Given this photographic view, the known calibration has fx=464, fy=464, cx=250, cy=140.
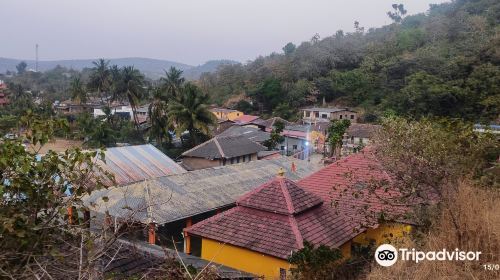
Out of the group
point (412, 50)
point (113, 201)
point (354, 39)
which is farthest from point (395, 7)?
point (113, 201)

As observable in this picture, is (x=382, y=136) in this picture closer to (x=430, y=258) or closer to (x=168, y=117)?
(x=430, y=258)

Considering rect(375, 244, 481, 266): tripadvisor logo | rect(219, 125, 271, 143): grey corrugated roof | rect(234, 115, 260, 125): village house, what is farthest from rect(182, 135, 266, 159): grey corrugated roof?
rect(375, 244, 481, 266): tripadvisor logo

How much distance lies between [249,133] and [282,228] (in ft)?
100

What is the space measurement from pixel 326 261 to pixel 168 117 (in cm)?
2573

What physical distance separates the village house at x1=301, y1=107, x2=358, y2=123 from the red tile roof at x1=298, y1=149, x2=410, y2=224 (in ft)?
117

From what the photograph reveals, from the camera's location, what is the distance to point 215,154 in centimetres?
2853

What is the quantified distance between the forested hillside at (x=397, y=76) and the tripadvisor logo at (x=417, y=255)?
3223 cm

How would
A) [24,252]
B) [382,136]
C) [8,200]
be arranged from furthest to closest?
1. [382,136]
2. [8,200]
3. [24,252]

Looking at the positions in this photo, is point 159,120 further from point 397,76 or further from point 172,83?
point 397,76

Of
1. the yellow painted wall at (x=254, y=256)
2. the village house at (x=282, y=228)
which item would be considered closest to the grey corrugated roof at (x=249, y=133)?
the village house at (x=282, y=228)

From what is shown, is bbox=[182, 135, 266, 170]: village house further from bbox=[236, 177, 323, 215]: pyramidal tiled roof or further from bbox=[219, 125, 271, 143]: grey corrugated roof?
bbox=[236, 177, 323, 215]: pyramidal tiled roof

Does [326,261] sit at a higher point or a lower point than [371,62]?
lower

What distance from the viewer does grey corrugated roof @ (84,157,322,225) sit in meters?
15.4

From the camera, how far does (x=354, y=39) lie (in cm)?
7938
